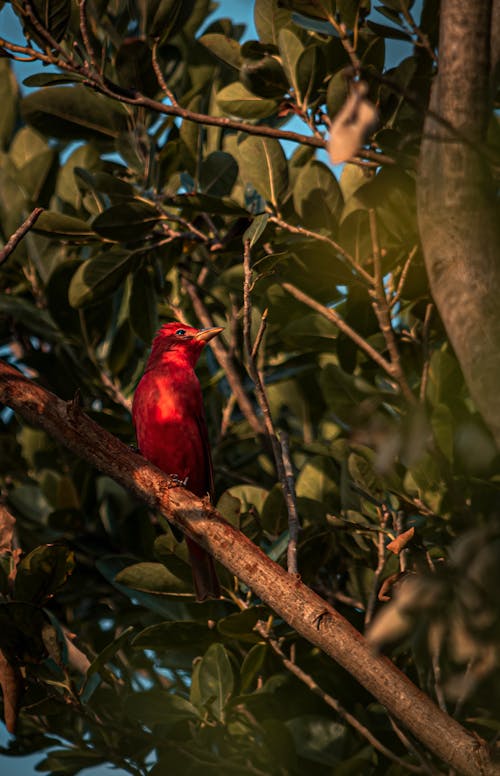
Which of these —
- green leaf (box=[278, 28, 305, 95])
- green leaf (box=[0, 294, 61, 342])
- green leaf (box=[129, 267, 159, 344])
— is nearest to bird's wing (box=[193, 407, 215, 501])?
green leaf (box=[129, 267, 159, 344])

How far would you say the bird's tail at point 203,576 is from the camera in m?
3.39

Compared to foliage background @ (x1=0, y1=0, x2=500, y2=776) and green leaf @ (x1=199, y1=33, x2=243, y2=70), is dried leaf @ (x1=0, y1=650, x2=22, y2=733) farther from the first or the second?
green leaf @ (x1=199, y1=33, x2=243, y2=70)

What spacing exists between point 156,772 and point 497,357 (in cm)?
205

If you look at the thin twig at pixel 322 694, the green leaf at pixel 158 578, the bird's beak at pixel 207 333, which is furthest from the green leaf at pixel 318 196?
A: the thin twig at pixel 322 694

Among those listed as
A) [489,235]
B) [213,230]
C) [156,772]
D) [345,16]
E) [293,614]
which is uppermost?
[345,16]

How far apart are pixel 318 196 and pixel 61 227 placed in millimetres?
1091

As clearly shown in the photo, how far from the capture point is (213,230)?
394cm

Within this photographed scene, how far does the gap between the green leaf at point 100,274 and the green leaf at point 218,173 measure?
1.45 feet

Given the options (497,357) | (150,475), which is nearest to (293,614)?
(150,475)

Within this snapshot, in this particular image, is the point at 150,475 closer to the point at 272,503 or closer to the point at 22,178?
the point at 272,503

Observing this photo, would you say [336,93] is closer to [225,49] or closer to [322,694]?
[225,49]

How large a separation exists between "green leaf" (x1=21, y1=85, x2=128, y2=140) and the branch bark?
4.93ft

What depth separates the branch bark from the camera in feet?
7.25

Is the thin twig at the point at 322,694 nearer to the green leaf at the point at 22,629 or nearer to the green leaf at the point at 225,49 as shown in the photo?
the green leaf at the point at 22,629
